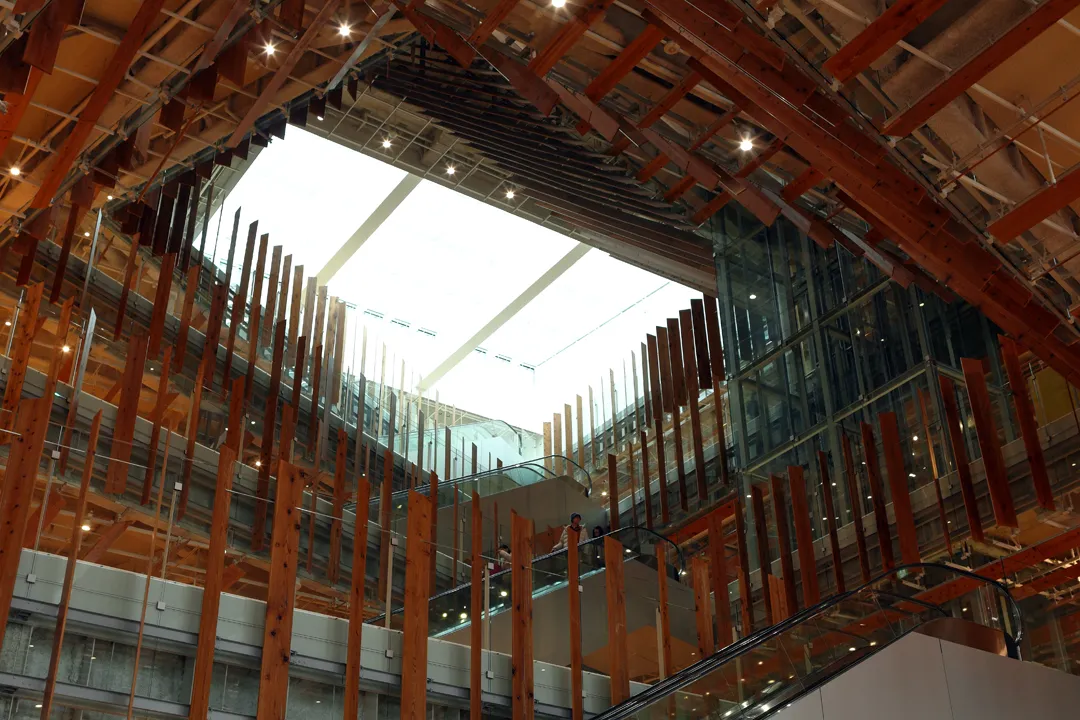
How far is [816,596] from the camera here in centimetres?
1191

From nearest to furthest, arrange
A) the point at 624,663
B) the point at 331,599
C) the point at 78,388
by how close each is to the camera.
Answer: the point at 624,663, the point at 78,388, the point at 331,599

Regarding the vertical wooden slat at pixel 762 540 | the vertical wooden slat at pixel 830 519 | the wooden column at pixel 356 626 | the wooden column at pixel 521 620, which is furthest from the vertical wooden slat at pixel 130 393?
the vertical wooden slat at pixel 830 519

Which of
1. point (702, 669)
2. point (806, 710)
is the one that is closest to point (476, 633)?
point (702, 669)

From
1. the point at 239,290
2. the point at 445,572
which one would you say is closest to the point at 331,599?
the point at 445,572

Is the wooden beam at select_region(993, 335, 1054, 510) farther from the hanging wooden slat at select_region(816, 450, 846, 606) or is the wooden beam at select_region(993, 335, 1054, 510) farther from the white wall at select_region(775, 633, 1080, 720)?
the white wall at select_region(775, 633, 1080, 720)

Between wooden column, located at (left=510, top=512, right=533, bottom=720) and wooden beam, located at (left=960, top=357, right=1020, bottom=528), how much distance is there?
4.65m

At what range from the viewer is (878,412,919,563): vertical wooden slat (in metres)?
11.5

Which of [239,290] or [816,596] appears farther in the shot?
[239,290]

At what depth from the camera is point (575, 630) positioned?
9719mm

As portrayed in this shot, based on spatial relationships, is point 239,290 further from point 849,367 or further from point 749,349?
point 849,367

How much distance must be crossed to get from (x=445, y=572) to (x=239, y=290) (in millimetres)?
7769

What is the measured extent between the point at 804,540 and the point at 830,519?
1.85ft

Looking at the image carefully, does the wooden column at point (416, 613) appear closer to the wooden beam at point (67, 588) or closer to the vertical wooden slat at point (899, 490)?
the wooden beam at point (67, 588)

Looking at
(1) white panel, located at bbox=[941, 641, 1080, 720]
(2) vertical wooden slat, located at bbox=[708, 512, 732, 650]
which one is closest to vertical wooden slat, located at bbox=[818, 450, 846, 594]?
(2) vertical wooden slat, located at bbox=[708, 512, 732, 650]
